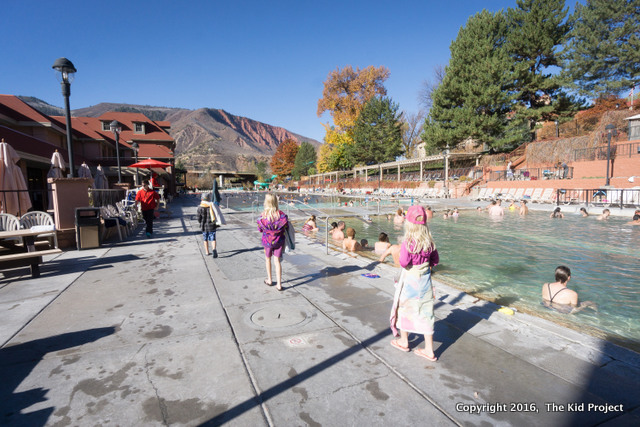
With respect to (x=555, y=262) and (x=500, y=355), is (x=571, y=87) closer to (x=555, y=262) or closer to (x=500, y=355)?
(x=555, y=262)

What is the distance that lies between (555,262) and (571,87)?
31132mm

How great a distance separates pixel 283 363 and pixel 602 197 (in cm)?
2478

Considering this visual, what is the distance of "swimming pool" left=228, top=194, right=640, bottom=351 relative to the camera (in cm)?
579

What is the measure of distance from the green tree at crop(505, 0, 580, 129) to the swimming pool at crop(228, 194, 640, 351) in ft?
65.9

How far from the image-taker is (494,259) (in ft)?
32.8

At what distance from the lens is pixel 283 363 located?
3.22m

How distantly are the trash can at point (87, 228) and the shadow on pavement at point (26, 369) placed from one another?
5852mm

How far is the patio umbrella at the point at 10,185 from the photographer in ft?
27.0

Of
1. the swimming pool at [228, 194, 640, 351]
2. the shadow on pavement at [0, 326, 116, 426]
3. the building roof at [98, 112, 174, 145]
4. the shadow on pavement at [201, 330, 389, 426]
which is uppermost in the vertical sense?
the building roof at [98, 112, 174, 145]

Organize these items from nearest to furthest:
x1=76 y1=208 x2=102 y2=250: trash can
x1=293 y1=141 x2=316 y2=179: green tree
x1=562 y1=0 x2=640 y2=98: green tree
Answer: x1=76 y1=208 x2=102 y2=250: trash can < x1=562 y1=0 x2=640 y2=98: green tree < x1=293 y1=141 x2=316 y2=179: green tree

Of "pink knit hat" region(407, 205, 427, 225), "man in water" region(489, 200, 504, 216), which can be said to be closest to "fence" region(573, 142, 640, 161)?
"man in water" region(489, 200, 504, 216)

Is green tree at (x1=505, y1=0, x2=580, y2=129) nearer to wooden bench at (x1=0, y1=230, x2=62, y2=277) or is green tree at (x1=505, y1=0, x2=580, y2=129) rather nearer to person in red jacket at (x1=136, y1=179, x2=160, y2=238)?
person in red jacket at (x1=136, y1=179, x2=160, y2=238)

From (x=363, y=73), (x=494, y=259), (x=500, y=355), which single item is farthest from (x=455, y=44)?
(x=500, y=355)

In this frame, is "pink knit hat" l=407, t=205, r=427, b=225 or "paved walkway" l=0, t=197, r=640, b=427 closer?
"paved walkway" l=0, t=197, r=640, b=427
